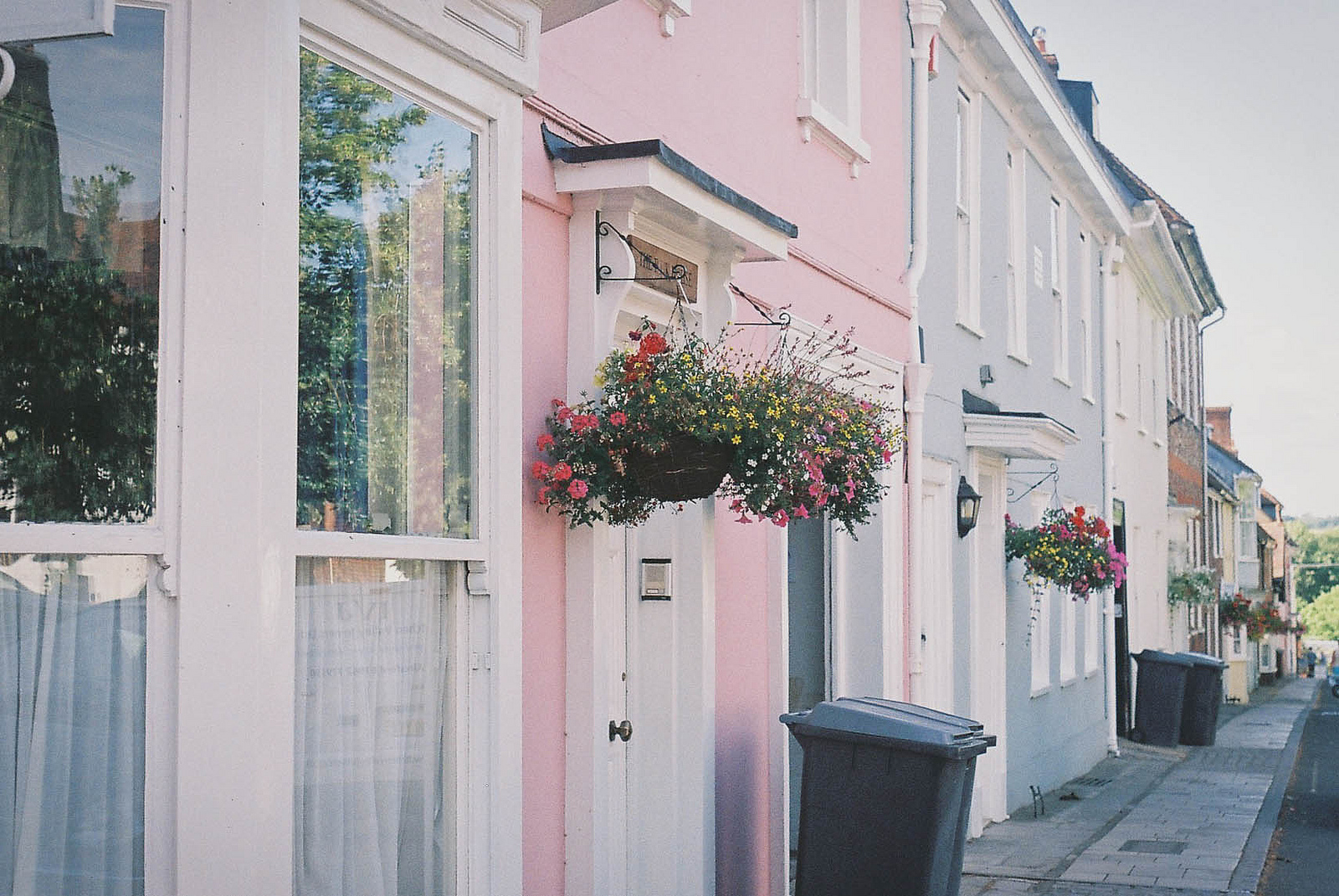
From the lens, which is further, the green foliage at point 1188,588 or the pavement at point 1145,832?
the green foliage at point 1188,588

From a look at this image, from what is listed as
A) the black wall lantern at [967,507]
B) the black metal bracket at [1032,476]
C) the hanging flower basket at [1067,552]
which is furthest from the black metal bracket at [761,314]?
the black metal bracket at [1032,476]

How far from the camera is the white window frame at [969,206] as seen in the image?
42.5 feet

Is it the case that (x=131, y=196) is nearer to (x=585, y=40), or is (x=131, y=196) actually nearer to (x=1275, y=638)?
(x=585, y=40)

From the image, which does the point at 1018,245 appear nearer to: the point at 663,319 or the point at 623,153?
the point at 663,319

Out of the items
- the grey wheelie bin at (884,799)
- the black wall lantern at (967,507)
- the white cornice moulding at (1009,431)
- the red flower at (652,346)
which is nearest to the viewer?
the red flower at (652,346)

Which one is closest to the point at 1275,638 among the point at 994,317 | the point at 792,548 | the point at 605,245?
the point at 994,317

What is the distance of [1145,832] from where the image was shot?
12258 millimetres

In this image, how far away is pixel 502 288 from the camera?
500 centimetres

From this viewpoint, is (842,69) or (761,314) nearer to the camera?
(761,314)

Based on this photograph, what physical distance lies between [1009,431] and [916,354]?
200 centimetres

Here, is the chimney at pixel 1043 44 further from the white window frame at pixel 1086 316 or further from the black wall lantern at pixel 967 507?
the black wall lantern at pixel 967 507

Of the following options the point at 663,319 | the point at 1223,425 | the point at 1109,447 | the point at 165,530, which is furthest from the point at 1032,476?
the point at 1223,425

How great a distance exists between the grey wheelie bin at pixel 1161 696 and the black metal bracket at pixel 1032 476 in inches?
191

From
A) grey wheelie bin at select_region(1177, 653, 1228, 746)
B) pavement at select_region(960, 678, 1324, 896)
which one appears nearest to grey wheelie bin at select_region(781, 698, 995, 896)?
pavement at select_region(960, 678, 1324, 896)
